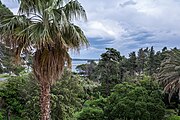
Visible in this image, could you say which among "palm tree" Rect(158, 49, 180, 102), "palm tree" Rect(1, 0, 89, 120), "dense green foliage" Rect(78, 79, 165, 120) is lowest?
"dense green foliage" Rect(78, 79, 165, 120)

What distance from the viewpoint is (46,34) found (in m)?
6.95

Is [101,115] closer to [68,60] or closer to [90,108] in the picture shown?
[90,108]

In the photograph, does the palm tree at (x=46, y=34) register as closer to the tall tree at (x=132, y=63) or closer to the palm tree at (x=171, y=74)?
the palm tree at (x=171, y=74)

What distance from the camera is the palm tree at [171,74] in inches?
933

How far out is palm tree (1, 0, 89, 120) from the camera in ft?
23.6

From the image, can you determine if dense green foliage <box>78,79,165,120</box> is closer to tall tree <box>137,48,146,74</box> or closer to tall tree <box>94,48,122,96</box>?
tall tree <box>94,48,122,96</box>

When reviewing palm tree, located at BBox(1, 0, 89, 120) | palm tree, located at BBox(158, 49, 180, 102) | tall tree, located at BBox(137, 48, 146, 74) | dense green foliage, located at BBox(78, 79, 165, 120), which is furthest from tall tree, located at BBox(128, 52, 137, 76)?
palm tree, located at BBox(1, 0, 89, 120)

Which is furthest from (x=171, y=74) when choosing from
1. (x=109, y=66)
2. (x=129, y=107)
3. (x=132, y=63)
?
(x=132, y=63)

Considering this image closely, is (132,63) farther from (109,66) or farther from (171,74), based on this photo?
(171,74)

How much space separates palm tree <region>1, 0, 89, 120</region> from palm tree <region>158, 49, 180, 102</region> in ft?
57.3

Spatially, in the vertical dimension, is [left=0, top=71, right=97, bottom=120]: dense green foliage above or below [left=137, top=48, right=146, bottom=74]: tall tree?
below

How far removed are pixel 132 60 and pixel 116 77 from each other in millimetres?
13575

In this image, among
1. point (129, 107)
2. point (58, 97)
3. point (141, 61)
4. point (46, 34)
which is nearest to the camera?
point (46, 34)

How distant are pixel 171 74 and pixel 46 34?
18.9 m
